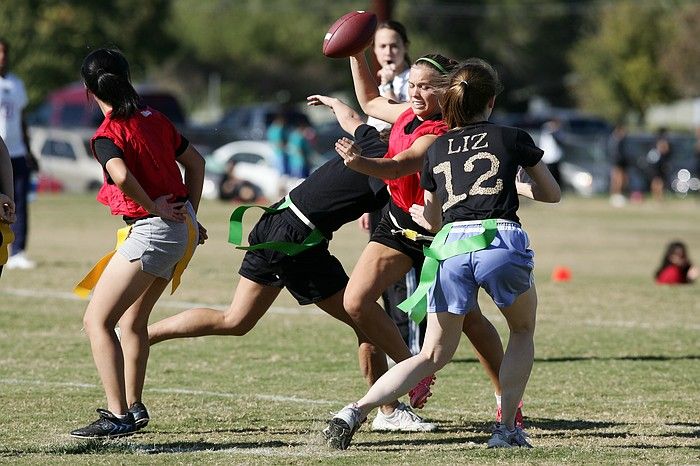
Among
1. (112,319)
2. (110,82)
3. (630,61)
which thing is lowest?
(112,319)

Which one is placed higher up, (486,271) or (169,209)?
(169,209)

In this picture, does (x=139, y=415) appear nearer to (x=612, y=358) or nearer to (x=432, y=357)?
(x=432, y=357)

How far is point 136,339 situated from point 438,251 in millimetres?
1732

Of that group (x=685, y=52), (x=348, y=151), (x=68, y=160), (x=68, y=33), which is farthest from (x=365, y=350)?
(x=685, y=52)

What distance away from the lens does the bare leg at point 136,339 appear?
722cm

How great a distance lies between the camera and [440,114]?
23.4ft

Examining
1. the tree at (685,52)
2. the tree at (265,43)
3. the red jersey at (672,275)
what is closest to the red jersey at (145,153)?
the red jersey at (672,275)

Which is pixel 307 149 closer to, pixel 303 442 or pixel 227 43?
pixel 303 442

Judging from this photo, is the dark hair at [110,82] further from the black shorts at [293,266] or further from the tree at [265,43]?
the tree at [265,43]

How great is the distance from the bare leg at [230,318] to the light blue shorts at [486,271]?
1333 millimetres

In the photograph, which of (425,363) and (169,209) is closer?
(425,363)

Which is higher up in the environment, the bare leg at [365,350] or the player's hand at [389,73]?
the player's hand at [389,73]

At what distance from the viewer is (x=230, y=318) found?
7.64m

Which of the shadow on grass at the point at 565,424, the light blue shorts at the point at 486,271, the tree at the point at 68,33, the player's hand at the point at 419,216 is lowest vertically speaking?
the shadow on grass at the point at 565,424
